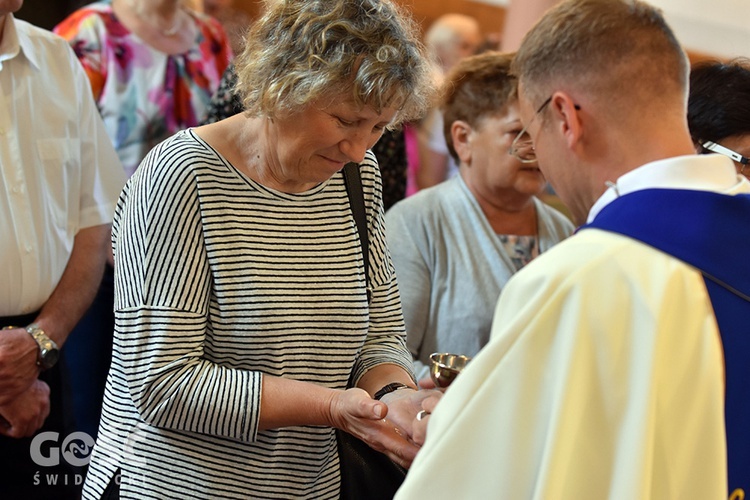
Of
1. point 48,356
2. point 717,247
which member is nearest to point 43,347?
point 48,356

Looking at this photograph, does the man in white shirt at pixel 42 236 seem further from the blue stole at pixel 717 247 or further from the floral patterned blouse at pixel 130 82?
the blue stole at pixel 717 247

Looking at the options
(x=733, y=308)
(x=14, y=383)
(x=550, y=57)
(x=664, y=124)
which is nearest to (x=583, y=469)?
(x=733, y=308)

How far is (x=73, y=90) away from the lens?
265 centimetres

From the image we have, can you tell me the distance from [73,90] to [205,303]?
3.63 feet

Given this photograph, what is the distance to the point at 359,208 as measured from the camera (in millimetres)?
2143

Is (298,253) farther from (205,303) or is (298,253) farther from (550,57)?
(550,57)

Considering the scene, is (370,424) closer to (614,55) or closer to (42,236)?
(614,55)

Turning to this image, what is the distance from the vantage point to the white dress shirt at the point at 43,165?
247cm

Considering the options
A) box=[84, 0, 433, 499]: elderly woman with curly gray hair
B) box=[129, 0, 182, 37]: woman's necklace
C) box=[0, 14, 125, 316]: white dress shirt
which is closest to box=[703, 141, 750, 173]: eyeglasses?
box=[84, 0, 433, 499]: elderly woman with curly gray hair

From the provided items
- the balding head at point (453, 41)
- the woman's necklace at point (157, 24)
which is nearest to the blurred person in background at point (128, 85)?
the woman's necklace at point (157, 24)

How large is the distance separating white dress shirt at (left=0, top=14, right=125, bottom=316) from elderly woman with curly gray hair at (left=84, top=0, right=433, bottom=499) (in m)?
0.65

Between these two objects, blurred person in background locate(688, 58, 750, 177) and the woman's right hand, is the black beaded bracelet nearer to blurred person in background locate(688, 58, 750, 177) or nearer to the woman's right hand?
the woman's right hand

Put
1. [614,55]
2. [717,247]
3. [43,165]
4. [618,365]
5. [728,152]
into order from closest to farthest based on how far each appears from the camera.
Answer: [618,365]
[717,247]
[614,55]
[728,152]
[43,165]

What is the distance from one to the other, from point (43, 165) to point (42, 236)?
0.21m
